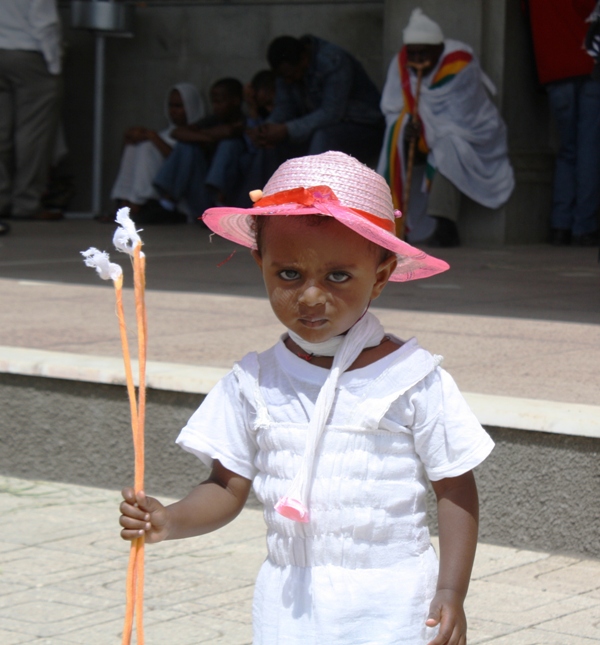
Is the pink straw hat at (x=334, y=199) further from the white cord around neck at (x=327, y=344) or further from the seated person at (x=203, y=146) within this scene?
the seated person at (x=203, y=146)

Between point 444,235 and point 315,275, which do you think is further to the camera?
point 444,235

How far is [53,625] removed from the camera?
3223 millimetres

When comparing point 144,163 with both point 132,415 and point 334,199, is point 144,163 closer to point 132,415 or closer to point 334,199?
point 334,199

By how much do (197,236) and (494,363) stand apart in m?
6.69

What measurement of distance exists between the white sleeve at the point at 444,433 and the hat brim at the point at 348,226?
0.78 ft

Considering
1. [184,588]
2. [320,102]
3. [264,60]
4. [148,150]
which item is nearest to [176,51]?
[264,60]

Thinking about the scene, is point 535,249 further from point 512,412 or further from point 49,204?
point 512,412

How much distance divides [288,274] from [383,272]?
0.21 meters

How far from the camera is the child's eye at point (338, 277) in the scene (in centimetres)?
218

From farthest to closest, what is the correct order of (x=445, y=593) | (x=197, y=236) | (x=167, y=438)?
(x=197, y=236), (x=167, y=438), (x=445, y=593)

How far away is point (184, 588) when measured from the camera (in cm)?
353

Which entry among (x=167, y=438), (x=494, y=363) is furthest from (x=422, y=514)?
(x=494, y=363)

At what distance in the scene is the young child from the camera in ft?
7.10

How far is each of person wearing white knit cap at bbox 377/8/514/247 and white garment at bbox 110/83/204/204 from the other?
2697 mm
